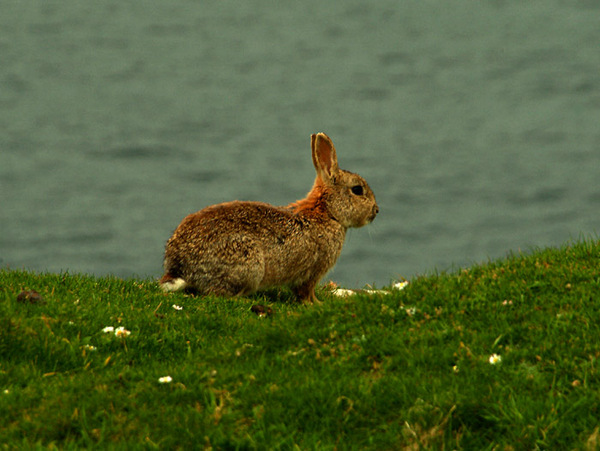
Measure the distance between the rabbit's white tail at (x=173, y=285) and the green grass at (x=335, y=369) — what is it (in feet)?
6.47

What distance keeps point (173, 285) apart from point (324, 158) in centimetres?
391

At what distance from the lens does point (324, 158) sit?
14.7 metres

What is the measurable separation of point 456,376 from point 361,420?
111 centimetres

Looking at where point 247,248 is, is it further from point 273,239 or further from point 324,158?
point 324,158

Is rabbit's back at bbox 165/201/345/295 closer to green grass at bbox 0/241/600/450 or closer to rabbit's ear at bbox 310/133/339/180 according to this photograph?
rabbit's ear at bbox 310/133/339/180

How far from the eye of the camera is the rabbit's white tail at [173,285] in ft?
41.7

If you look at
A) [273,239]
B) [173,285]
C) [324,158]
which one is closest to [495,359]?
[273,239]

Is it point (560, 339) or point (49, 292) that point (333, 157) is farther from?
point (560, 339)

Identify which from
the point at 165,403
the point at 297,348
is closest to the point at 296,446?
the point at 165,403

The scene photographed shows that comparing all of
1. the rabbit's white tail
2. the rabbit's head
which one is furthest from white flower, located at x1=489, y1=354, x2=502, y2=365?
the rabbit's head

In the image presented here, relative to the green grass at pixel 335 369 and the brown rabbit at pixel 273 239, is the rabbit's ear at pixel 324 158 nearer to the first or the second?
the brown rabbit at pixel 273 239

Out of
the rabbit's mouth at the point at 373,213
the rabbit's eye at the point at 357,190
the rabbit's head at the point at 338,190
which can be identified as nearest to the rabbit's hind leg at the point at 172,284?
the rabbit's head at the point at 338,190

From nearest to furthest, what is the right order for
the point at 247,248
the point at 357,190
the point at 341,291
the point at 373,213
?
1. the point at 247,248
2. the point at 357,190
3. the point at 373,213
4. the point at 341,291

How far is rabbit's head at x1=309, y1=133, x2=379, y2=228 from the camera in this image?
14.6 meters
